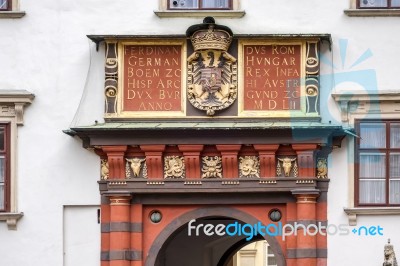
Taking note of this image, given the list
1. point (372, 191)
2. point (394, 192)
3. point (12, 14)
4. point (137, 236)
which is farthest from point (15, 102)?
point (394, 192)

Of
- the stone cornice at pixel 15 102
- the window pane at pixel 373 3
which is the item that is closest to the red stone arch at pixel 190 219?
the stone cornice at pixel 15 102

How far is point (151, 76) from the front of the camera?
2298 centimetres

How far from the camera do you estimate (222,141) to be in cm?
2255

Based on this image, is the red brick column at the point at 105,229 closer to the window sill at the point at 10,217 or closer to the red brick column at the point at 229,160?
the window sill at the point at 10,217

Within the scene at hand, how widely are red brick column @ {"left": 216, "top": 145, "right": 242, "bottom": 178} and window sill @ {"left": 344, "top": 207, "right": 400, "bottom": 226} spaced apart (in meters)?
1.78

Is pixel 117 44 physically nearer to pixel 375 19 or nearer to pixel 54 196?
pixel 54 196

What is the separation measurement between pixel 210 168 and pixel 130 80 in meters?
1.83

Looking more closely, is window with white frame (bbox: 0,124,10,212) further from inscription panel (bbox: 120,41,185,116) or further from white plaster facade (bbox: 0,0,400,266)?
inscription panel (bbox: 120,41,185,116)

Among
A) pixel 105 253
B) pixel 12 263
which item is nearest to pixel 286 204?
pixel 105 253

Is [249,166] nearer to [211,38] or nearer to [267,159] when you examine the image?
[267,159]

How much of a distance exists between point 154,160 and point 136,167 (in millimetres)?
302

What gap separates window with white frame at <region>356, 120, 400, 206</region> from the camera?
22.8 m

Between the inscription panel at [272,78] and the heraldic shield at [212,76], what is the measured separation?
0.66 feet

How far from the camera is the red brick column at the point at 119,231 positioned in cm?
2266
